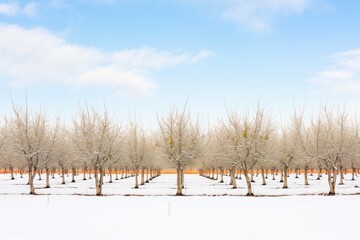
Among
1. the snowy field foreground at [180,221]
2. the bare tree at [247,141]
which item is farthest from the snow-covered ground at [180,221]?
the bare tree at [247,141]

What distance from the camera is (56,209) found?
79.9ft

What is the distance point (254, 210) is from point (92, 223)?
33.7 ft

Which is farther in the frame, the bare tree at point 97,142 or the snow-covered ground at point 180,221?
the bare tree at point 97,142

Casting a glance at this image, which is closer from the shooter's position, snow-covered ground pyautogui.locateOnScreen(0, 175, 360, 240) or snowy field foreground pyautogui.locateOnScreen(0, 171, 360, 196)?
snow-covered ground pyautogui.locateOnScreen(0, 175, 360, 240)

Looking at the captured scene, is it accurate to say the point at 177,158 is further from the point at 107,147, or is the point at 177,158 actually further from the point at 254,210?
the point at 254,210

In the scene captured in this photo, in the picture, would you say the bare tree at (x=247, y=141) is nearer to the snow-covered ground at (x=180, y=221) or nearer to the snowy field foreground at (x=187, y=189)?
the snowy field foreground at (x=187, y=189)

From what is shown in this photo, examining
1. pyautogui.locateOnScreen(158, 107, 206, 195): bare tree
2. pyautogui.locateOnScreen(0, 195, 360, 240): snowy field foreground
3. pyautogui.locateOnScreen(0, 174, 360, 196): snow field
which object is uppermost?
pyautogui.locateOnScreen(158, 107, 206, 195): bare tree

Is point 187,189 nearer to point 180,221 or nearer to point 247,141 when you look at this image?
point 247,141

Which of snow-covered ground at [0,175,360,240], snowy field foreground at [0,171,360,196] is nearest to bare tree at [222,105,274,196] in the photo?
snowy field foreground at [0,171,360,196]

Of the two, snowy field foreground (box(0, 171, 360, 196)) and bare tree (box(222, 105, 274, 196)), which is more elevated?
bare tree (box(222, 105, 274, 196))

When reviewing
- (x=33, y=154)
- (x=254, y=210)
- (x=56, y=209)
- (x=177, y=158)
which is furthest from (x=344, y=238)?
(x=33, y=154)

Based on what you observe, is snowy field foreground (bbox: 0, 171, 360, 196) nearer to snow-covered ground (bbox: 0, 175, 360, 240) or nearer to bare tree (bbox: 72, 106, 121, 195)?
bare tree (bbox: 72, 106, 121, 195)

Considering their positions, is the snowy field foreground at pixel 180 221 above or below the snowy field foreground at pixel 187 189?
above

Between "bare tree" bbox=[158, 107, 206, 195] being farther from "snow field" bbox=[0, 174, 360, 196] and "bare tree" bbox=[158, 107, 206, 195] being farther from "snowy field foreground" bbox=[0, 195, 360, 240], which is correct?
"snowy field foreground" bbox=[0, 195, 360, 240]
